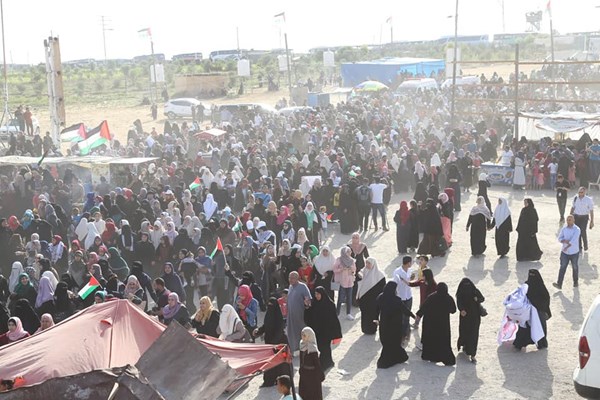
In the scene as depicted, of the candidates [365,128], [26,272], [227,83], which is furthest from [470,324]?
[227,83]

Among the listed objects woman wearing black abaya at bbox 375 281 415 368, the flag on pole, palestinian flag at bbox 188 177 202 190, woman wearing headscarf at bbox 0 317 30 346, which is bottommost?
woman wearing black abaya at bbox 375 281 415 368

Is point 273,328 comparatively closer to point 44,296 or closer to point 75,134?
point 44,296

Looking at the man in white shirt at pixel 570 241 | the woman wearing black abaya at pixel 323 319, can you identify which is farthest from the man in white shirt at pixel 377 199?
the woman wearing black abaya at pixel 323 319

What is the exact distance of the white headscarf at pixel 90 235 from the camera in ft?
45.9

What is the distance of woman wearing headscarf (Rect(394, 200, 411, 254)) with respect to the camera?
15266mm

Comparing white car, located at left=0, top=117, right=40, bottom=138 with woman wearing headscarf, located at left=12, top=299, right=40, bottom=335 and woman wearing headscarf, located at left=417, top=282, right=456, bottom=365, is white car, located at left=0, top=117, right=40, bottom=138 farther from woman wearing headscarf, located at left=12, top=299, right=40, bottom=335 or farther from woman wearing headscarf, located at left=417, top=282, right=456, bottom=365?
woman wearing headscarf, located at left=417, top=282, right=456, bottom=365

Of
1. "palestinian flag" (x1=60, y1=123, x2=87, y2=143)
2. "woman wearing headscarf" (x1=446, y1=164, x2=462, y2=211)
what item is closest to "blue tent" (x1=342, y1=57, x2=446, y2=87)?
"palestinian flag" (x1=60, y1=123, x2=87, y2=143)

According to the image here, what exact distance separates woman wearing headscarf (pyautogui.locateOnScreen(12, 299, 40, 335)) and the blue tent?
3902 centimetres

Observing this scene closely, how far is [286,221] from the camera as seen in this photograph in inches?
555

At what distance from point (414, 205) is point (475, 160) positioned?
22.2ft

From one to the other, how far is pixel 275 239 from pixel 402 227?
2294 millimetres

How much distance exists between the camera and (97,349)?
723cm

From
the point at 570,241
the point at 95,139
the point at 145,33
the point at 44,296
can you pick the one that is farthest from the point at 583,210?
the point at 145,33

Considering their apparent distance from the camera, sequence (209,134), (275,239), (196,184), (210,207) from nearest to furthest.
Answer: (275,239) → (210,207) → (196,184) → (209,134)
